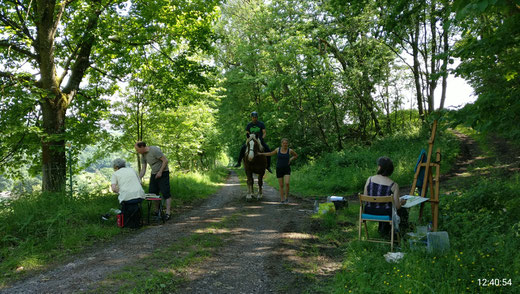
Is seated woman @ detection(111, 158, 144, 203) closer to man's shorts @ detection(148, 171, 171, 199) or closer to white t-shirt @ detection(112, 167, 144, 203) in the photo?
white t-shirt @ detection(112, 167, 144, 203)

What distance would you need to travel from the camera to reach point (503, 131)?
5516 mm

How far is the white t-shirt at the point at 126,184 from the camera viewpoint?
7.30m

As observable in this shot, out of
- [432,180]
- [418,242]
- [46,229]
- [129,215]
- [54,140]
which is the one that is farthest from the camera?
[54,140]

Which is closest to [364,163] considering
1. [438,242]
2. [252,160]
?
[252,160]

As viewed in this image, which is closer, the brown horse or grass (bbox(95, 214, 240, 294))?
grass (bbox(95, 214, 240, 294))

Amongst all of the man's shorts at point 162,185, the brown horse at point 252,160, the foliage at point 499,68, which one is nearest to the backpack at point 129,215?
the man's shorts at point 162,185

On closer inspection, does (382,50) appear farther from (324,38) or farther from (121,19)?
(121,19)

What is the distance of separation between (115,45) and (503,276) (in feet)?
39.3

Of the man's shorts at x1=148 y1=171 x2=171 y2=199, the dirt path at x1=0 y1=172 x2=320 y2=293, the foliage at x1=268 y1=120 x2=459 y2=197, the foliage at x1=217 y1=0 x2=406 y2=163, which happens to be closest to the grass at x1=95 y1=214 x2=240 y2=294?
the dirt path at x1=0 y1=172 x2=320 y2=293

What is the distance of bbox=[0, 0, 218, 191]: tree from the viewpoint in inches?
374

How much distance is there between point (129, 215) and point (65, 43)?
8880 mm

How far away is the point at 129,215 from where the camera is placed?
7.41 m

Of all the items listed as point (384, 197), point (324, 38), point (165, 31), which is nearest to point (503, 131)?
point (384, 197)

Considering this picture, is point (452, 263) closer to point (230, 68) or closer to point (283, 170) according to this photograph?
point (283, 170)
